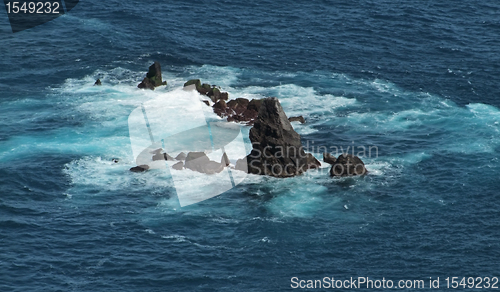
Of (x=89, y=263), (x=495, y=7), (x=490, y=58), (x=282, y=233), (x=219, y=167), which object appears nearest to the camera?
(x=89, y=263)

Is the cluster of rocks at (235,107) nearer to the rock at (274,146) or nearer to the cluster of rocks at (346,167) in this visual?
the rock at (274,146)

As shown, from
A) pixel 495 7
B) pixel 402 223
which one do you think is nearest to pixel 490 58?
pixel 495 7

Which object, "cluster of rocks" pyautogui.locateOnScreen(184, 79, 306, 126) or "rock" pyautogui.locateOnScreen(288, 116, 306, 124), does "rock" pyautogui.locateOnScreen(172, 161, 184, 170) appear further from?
"rock" pyautogui.locateOnScreen(288, 116, 306, 124)

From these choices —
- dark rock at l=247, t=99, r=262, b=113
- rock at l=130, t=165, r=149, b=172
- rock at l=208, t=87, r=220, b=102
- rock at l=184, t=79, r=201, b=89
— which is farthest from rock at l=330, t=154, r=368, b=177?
rock at l=184, t=79, r=201, b=89

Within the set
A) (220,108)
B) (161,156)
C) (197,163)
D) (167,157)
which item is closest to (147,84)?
(220,108)

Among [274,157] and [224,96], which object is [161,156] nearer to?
[274,157]

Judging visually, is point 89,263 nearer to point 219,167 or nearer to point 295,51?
point 219,167
